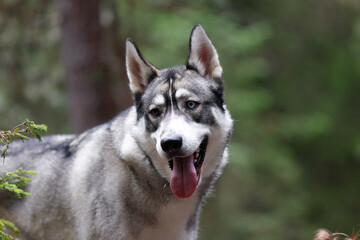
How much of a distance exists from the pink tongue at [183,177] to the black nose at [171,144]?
21 cm

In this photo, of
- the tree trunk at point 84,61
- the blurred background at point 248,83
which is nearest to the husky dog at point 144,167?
the tree trunk at point 84,61

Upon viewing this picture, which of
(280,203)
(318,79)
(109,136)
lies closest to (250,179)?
(280,203)

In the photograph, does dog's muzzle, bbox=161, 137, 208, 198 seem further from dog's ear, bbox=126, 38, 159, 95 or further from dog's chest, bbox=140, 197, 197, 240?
dog's ear, bbox=126, 38, 159, 95

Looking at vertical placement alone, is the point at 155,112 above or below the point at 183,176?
above

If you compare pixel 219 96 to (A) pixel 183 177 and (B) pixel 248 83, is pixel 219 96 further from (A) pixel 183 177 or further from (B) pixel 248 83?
(B) pixel 248 83

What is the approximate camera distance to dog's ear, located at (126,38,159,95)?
4.38m

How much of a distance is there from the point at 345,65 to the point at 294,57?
146 cm

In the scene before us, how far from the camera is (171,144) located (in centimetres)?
381

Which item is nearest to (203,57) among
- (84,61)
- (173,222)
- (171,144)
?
(171,144)

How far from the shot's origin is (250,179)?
14.5m

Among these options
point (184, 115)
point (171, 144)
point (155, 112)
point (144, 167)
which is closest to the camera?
point (171, 144)

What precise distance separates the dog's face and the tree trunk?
3.59m

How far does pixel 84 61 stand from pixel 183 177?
4308 mm

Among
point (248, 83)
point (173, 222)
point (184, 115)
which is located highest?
point (184, 115)
